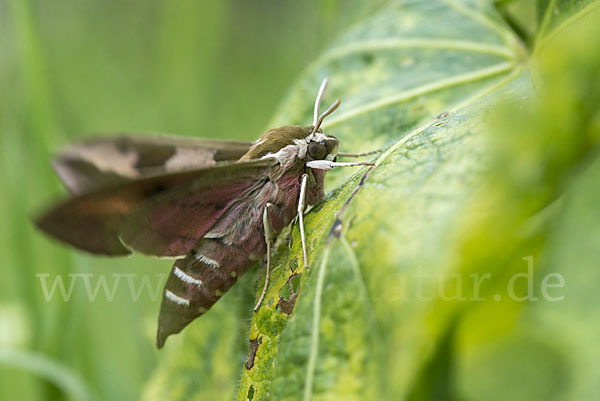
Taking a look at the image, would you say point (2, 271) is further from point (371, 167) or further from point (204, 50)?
point (371, 167)

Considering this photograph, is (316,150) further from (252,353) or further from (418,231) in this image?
(418,231)

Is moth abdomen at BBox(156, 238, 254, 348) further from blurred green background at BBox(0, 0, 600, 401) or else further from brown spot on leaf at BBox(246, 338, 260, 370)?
brown spot on leaf at BBox(246, 338, 260, 370)

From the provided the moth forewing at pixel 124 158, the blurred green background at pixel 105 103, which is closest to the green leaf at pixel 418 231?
the moth forewing at pixel 124 158

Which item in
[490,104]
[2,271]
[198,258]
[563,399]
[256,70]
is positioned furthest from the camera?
[256,70]

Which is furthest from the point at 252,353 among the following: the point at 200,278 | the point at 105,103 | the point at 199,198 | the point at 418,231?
the point at 105,103

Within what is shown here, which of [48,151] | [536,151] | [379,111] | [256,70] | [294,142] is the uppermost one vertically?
[256,70]

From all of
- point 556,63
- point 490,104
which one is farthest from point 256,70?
point 556,63

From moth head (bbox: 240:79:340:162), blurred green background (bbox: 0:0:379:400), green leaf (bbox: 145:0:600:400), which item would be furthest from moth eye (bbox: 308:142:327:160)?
blurred green background (bbox: 0:0:379:400)
